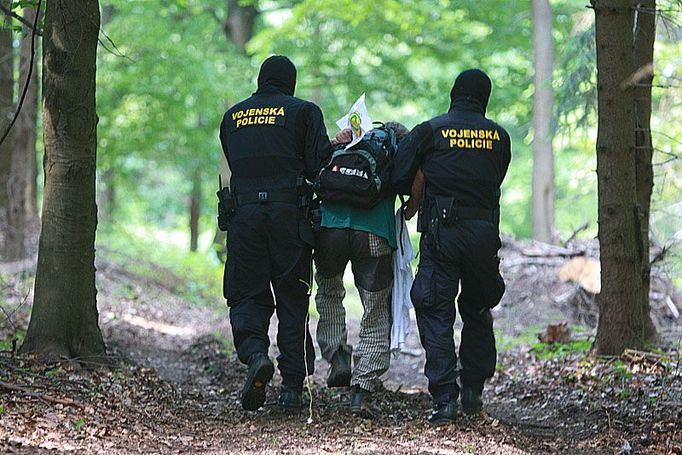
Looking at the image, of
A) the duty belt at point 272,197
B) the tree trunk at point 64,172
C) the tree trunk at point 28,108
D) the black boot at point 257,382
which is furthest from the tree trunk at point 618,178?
the tree trunk at point 28,108

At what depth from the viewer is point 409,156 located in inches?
230

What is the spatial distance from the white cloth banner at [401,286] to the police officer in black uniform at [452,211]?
0.88ft

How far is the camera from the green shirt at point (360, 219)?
19.5 feet

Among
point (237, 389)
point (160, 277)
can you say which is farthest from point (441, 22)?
point (237, 389)

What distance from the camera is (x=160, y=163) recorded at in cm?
2394

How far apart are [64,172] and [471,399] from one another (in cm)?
348

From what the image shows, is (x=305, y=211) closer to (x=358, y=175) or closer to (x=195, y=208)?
(x=358, y=175)

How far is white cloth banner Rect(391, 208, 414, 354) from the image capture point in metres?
6.14

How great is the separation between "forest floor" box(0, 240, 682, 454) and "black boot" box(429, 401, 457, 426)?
0.07 meters

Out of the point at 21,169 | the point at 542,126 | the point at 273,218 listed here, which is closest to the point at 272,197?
the point at 273,218

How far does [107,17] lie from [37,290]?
15889mm

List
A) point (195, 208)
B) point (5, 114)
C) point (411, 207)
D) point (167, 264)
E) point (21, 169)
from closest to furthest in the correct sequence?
1. point (411, 207)
2. point (21, 169)
3. point (5, 114)
4. point (167, 264)
5. point (195, 208)

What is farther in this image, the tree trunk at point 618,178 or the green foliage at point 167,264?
the green foliage at point 167,264

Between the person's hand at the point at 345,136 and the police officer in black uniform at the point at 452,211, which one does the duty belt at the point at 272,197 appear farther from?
the police officer in black uniform at the point at 452,211
